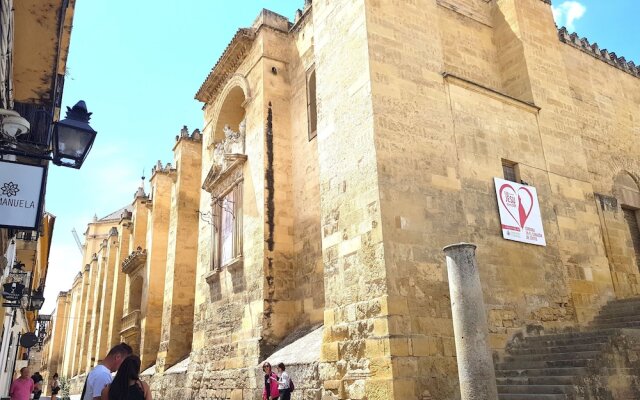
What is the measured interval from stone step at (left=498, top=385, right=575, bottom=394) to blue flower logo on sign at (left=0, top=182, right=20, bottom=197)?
5964 mm

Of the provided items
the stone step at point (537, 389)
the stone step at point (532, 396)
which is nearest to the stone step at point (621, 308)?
the stone step at point (537, 389)

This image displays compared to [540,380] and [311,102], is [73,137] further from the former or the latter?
[311,102]

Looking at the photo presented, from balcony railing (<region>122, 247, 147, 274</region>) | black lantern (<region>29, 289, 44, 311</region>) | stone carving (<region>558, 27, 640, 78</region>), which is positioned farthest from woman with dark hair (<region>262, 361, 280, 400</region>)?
balcony railing (<region>122, 247, 147, 274</region>)

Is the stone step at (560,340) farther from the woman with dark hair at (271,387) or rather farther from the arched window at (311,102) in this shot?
the arched window at (311,102)

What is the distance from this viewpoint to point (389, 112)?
778cm

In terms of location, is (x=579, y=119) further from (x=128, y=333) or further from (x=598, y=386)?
(x=128, y=333)

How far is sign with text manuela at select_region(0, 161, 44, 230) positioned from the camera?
3.68 meters

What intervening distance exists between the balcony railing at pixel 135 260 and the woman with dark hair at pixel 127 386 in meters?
18.3

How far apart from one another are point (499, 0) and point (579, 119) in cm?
333

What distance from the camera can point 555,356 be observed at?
6.85m

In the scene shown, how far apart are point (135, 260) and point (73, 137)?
18330 mm

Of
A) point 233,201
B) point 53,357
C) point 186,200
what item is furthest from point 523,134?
point 53,357

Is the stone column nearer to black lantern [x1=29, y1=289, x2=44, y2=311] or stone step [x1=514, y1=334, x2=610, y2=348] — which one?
stone step [x1=514, y1=334, x2=610, y2=348]

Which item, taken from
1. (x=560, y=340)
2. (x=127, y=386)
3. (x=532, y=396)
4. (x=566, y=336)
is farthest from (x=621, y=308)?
(x=127, y=386)
